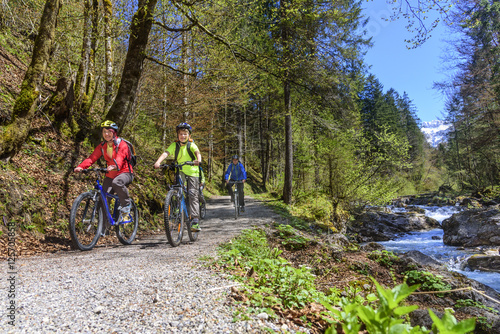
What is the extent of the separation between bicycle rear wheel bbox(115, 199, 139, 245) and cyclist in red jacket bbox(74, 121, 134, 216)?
0.31m

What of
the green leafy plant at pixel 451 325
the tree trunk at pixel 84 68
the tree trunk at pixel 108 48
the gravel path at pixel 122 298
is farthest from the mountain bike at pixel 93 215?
the tree trunk at pixel 108 48

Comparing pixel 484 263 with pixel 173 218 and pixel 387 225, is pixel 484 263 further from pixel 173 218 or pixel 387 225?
pixel 173 218

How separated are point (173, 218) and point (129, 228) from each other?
188cm

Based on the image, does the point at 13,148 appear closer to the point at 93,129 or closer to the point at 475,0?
the point at 93,129

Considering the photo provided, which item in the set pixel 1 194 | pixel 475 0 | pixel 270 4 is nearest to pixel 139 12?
pixel 1 194

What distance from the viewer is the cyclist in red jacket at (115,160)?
4.90m

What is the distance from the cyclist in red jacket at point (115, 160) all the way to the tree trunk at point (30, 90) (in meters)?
1.76

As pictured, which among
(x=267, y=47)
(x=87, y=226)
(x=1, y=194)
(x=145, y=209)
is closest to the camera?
(x=1, y=194)

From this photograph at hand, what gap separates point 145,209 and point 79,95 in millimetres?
3907

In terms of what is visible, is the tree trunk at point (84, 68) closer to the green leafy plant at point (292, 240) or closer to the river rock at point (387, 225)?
the green leafy plant at point (292, 240)

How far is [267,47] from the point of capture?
13.0 meters

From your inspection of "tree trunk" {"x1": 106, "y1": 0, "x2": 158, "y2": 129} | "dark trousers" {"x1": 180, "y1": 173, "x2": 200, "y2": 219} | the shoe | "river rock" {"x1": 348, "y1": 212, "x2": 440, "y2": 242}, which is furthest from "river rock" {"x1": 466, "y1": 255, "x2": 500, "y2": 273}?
"tree trunk" {"x1": 106, "y1": 0, "x2": 158, "y2": 129}

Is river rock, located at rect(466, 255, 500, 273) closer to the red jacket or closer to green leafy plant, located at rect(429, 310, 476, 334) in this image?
green leafy plant, located at rect(429, 310, 476, 334)

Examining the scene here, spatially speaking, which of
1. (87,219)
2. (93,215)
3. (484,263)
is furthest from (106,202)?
(484,263)
